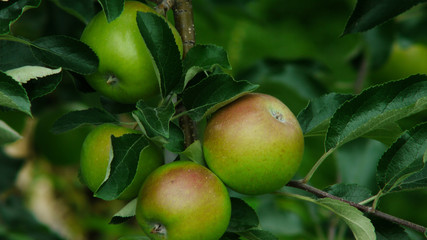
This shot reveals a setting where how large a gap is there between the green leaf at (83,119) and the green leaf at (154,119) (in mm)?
153

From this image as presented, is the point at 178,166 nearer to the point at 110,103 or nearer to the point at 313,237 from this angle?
the point at 110,103

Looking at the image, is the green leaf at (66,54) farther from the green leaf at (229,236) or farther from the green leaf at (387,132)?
the green leaf at (387,132)

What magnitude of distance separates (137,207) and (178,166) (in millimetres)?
83

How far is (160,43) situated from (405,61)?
1.10m

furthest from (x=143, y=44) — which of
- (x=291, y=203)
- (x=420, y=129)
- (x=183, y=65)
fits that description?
(x=291, y=203)

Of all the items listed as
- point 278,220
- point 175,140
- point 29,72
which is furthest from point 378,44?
point 29,72

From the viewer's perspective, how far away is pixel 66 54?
797mm

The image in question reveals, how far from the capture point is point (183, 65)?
810 mm

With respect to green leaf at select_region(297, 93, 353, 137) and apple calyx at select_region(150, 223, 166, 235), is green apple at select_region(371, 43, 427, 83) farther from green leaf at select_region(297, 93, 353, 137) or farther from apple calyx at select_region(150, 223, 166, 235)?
apple calyx at select_region(150, 223, 166, 235)

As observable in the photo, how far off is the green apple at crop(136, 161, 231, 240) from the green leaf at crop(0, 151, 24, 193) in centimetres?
94

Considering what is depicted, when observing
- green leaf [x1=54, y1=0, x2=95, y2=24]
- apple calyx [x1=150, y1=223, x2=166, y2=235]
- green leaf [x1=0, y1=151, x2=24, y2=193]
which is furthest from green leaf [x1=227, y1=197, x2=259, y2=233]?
green leaf [x1=0, y1=151, x2=24, y2=193]

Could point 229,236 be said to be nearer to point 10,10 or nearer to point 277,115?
point 277,115

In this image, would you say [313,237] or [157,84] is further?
[313,237]

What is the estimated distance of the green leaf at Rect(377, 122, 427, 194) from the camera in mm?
798
